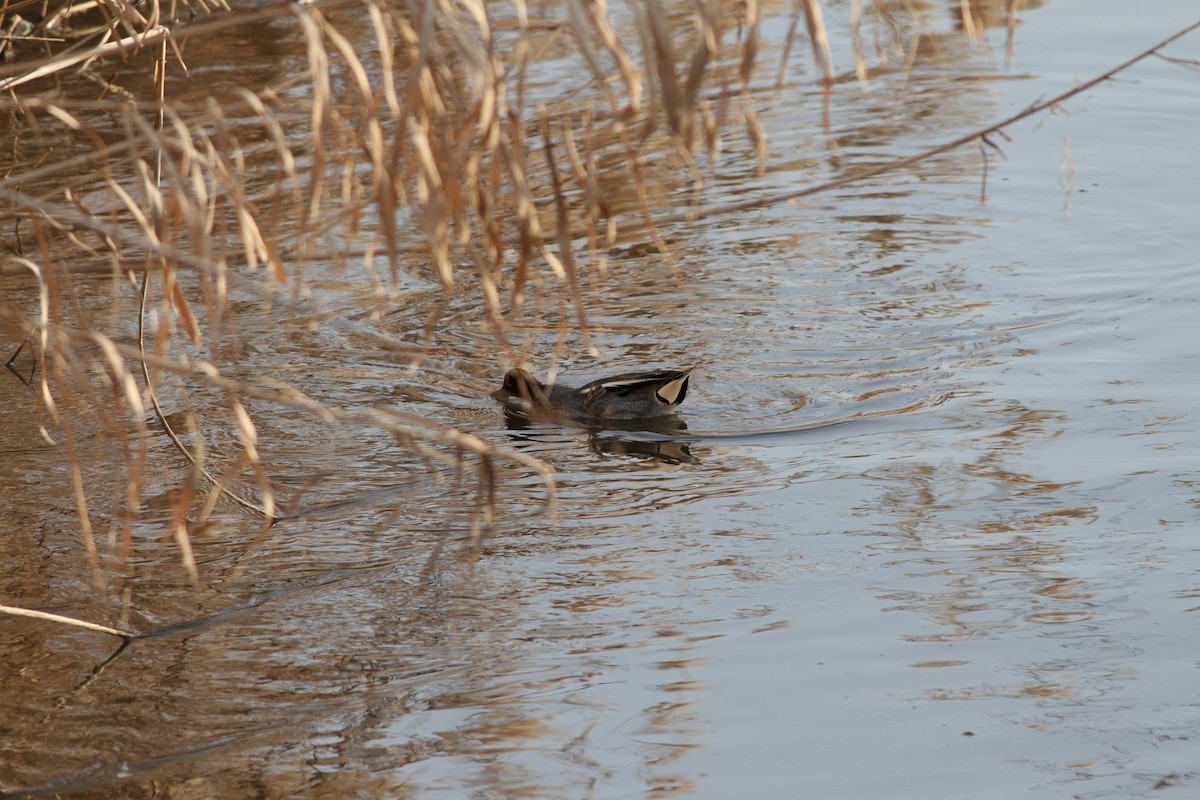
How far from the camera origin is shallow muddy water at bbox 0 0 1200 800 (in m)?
4.53

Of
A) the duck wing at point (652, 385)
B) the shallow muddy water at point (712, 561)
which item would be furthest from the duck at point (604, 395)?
the shallow muddy water at point (712, 561)

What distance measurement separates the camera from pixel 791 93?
1364cm

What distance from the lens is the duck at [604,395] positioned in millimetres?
7289

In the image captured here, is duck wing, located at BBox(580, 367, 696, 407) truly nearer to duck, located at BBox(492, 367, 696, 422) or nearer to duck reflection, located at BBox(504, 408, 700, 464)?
duck, located at BBox(492, 367, 696, 422)

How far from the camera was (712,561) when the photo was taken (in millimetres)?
5785

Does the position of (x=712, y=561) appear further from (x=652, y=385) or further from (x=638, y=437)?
(x=638, y=437)

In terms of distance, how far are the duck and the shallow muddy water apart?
0.15m

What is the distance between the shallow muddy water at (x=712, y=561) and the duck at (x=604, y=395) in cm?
15

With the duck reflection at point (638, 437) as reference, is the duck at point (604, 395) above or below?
above

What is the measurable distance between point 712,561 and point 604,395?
1.92m

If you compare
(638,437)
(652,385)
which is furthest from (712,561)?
(638,437)

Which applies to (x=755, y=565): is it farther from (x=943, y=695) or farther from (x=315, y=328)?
(x=315, y=328)

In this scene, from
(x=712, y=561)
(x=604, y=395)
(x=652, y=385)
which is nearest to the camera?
(x=712, y=561)

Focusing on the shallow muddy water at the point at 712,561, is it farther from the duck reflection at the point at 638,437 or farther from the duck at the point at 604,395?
the duck at the point at 604,395
